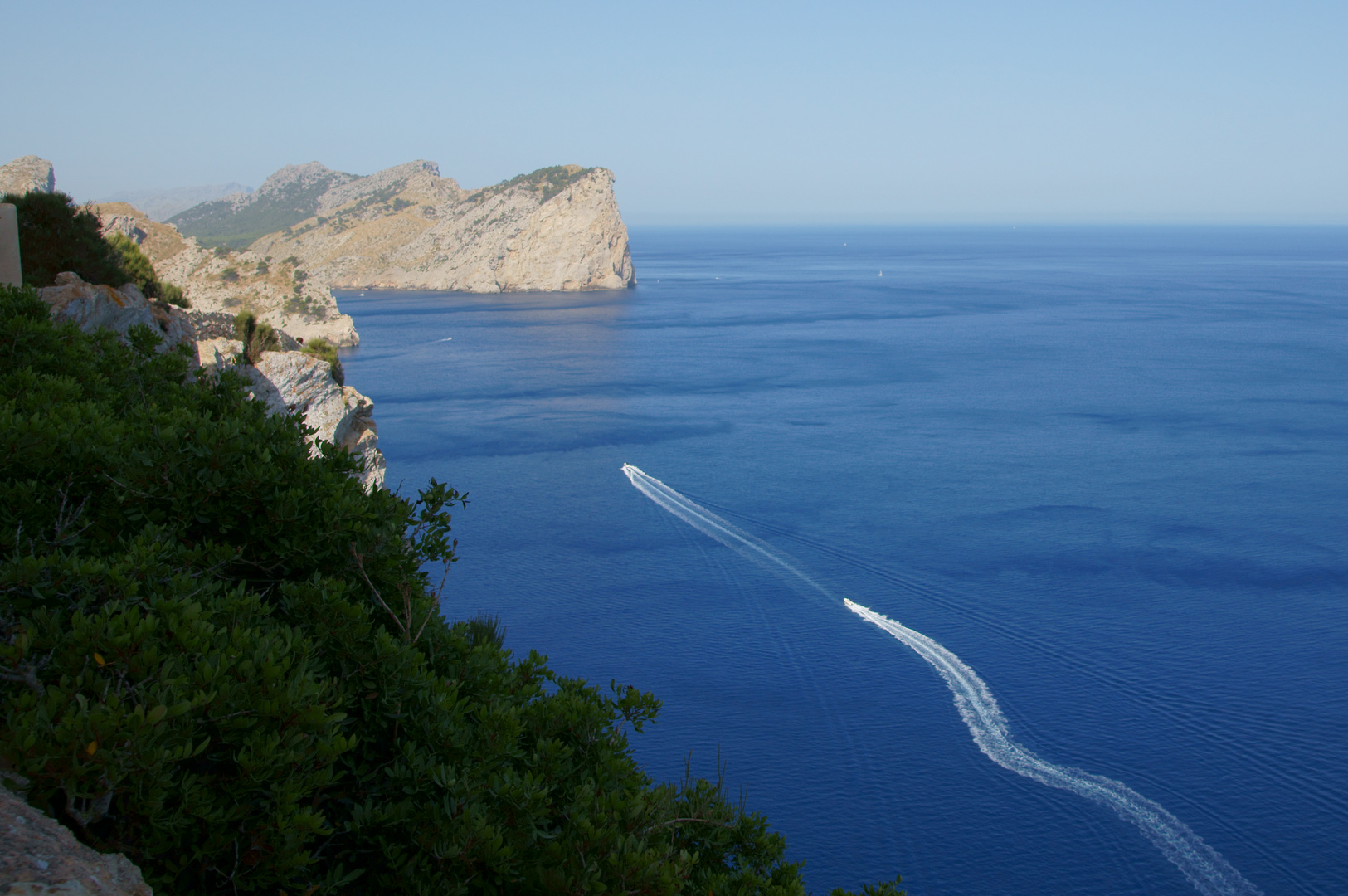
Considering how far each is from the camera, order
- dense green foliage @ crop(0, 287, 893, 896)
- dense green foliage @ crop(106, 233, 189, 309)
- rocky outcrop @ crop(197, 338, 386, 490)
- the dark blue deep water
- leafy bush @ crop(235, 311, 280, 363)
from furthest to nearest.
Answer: leafy bush @ crop(235, 311, 280, 363) → dense green foliage @ crop(106, 233, 189, 309) → rocky outcrop @ crop(197, 338, 386, 490) → the dark blue deep water → dense green foliage @ crop(0, 287, 893, 896)

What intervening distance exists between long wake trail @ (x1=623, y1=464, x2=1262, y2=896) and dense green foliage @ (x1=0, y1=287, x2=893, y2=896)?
1550cm

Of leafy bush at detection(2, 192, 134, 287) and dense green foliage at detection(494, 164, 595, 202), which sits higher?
dense green foliage at detection(494, 164, 595, 202)

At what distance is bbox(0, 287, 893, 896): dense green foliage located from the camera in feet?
14.7

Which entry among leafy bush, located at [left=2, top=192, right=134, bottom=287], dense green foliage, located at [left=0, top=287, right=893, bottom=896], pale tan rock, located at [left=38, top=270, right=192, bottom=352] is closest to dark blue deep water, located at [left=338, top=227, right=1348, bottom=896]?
pale tan rock, located at [left=38, top=270, right=192, bottom=352]

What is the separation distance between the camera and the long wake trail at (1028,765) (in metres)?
19.2

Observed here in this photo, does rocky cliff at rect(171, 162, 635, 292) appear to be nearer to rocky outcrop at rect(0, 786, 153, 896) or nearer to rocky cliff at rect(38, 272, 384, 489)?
rocky cliff at rect(38, 272, 384, 489)

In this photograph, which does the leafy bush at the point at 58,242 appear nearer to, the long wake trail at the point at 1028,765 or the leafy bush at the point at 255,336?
Answer: the leafy bush at the point at 255,336

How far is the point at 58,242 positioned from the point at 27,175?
5570 cm

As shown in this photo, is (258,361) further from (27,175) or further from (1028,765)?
(27,175)

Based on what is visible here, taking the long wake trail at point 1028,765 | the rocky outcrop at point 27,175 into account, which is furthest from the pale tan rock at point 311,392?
the rocky outcrop at point 27,175

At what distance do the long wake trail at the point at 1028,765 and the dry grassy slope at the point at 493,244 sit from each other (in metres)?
103

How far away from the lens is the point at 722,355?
76.6 m

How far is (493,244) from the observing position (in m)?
135

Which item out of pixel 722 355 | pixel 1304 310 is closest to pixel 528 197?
pixel 722 355
